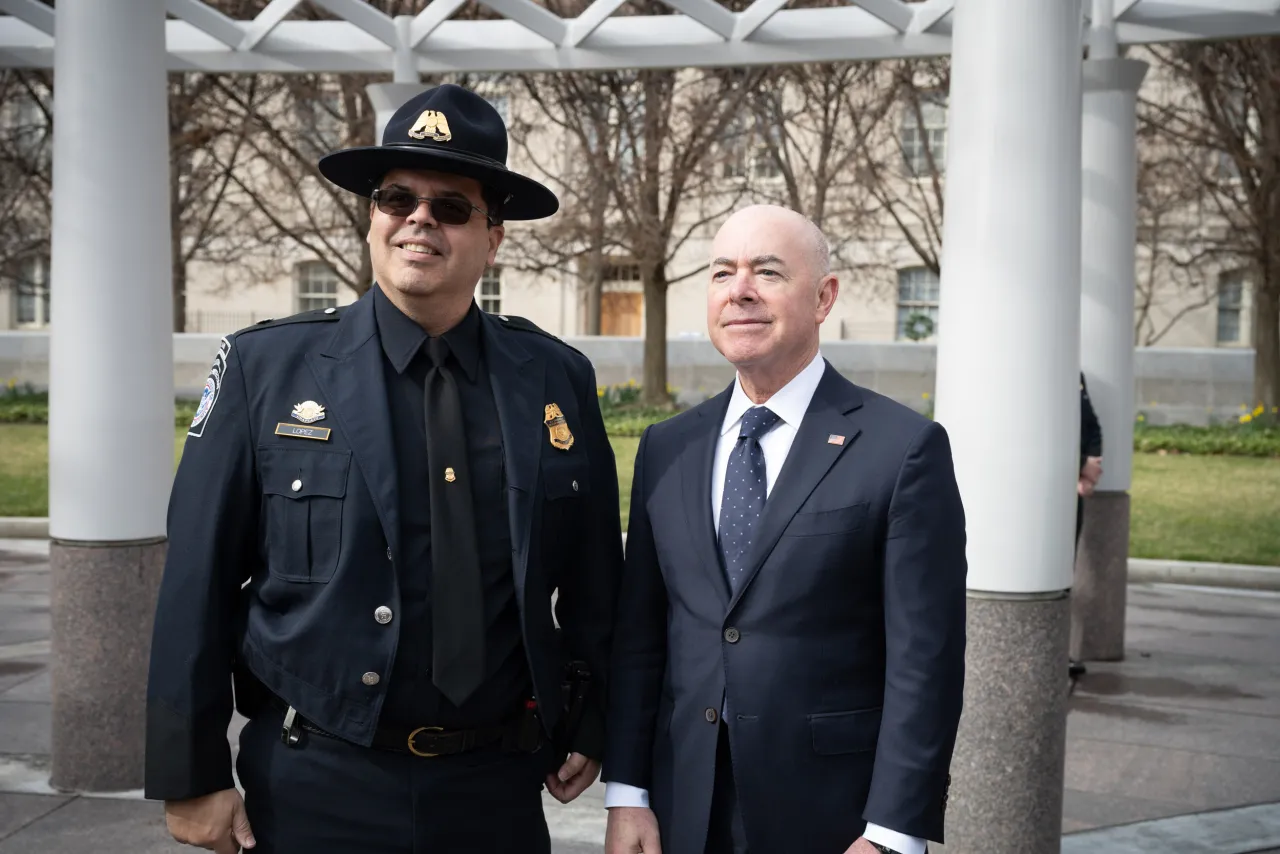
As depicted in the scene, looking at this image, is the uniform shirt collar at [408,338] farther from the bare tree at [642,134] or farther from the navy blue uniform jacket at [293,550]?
the bare tree at [642,134]

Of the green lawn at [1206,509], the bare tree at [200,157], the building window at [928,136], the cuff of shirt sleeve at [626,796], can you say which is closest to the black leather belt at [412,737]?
the cuff of shirt sleeve at [626,796]

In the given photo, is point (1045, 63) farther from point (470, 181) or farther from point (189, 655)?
point (189, 655)

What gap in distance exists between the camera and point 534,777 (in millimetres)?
3232

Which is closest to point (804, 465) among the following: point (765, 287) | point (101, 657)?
point (765, 287)

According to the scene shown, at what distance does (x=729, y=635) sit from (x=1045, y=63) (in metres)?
2.76

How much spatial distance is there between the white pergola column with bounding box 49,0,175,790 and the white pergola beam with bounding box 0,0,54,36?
2.59 m

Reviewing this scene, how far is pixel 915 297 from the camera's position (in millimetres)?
35219

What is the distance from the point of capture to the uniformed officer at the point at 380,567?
2.99 meters

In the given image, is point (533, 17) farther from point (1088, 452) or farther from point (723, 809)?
point (723, 809)

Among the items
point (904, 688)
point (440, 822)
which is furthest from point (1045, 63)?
point (440, 822)

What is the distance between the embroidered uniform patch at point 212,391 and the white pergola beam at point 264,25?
5883 mm

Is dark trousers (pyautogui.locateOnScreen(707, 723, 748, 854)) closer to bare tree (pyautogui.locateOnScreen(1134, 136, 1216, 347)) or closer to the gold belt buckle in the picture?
the gold belt buckle

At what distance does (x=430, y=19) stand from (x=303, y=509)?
20.9ft

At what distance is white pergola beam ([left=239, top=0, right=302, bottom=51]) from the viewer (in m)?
8.54
